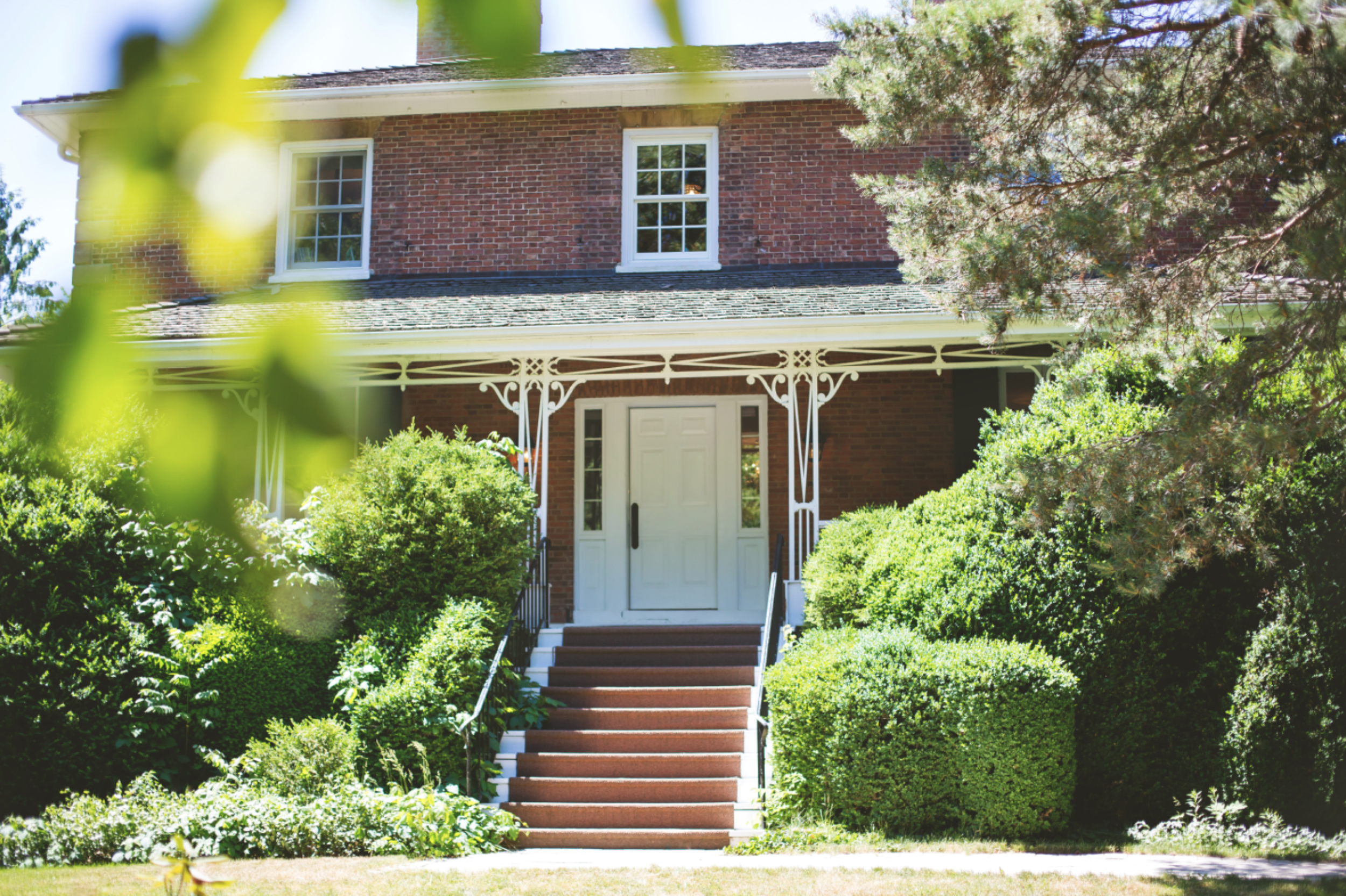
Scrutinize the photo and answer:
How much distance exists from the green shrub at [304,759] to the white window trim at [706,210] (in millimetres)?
6807

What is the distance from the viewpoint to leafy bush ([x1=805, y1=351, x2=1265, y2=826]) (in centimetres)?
769

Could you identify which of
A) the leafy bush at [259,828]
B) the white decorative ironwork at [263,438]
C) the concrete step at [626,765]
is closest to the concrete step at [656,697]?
the concrete step at [626,765]

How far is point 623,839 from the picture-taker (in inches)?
320

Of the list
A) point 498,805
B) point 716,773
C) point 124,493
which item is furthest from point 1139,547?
point 124,493

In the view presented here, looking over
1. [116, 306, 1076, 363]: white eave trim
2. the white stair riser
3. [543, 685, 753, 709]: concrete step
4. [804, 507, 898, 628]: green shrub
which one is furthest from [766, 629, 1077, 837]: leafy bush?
[116, 306, 1076, 363]: white eave trim

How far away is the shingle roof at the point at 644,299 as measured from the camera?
35.0 ft

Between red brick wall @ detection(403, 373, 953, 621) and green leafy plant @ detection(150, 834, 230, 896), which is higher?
red brick wall @ detection(403, 373, 953, 621)

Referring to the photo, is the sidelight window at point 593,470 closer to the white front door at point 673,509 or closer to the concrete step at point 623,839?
the white front door at point 673,509

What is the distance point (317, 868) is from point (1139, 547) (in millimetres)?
5091

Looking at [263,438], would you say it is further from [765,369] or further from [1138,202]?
[765,369]

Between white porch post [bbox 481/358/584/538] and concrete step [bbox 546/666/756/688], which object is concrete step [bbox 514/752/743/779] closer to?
concrete step [bbox 546/666/756/688]

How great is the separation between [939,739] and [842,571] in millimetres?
2192

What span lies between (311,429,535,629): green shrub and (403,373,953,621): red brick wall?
3066 mm

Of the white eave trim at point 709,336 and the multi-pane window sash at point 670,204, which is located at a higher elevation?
the multi-pane window sash at point 670,204
